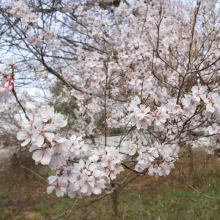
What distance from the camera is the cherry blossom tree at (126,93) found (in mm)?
1503

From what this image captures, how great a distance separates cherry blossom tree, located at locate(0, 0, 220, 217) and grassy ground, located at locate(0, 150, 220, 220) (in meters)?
0.55

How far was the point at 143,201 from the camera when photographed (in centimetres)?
491

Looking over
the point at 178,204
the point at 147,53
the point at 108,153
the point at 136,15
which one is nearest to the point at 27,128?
the point at 108,153

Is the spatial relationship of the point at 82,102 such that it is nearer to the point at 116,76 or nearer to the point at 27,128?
the point at 116,76

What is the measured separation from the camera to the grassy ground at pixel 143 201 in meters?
3.99

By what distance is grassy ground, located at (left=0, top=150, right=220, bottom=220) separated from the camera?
13.1 ft

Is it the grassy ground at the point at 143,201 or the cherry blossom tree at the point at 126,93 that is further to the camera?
the grassy ground at the point at 143,201

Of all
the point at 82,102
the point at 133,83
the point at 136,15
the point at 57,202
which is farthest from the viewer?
the point at 57,202

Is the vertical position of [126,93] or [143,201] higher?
[126,93]

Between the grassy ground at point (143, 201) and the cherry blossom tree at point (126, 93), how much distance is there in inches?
21.6

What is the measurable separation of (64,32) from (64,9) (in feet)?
2.23

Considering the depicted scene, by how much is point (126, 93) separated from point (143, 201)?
2.58 metres

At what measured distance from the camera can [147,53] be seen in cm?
314

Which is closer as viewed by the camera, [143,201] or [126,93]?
[126,93]
